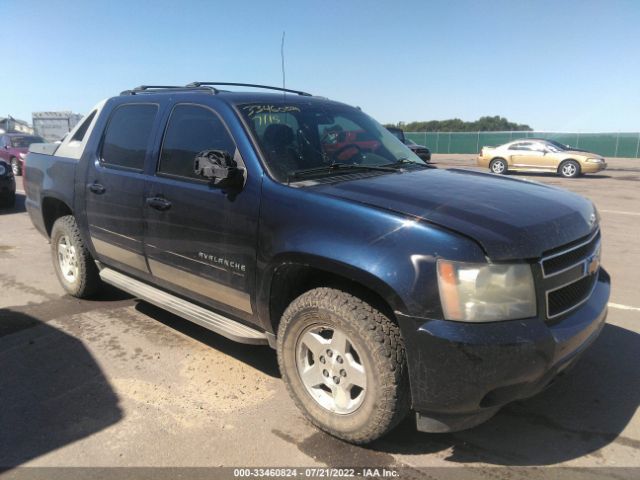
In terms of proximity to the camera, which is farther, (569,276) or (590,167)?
(590,167)

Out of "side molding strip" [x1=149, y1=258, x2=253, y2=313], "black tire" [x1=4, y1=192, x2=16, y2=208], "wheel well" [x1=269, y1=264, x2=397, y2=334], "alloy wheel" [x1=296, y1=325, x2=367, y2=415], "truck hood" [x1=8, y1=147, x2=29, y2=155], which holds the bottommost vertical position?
"black tire" [x1=4, y1=192, x2=16, y2=208]

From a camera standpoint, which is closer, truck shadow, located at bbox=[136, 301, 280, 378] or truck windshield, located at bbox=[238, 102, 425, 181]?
truck windshield, located at bbox=[238, 102, 425, 181]

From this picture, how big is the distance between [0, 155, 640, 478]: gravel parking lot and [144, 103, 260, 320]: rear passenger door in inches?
22.9

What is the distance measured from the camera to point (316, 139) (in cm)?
353

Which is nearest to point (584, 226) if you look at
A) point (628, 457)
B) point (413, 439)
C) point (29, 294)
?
point (628, 457)

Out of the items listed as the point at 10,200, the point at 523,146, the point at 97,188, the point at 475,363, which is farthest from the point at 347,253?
the point at 523,146

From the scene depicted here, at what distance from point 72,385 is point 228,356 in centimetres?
108

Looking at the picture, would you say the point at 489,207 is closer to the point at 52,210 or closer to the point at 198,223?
the point at 198,223

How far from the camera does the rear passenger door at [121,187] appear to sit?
388 cm

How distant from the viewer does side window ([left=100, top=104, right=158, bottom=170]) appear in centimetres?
394

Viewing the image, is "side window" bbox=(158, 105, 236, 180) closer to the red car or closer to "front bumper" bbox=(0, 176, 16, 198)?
"front bumper" bbox=(0, 176, 16, 198)

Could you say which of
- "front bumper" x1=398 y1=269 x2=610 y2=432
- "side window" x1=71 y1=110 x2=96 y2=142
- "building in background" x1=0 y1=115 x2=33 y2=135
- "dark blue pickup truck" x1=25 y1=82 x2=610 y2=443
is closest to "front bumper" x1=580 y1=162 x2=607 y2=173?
"dark blue pickup truck" x1=25 y1=82 x2=610 y2=443

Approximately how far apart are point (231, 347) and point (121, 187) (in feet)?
5.01

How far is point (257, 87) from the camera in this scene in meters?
4.30
